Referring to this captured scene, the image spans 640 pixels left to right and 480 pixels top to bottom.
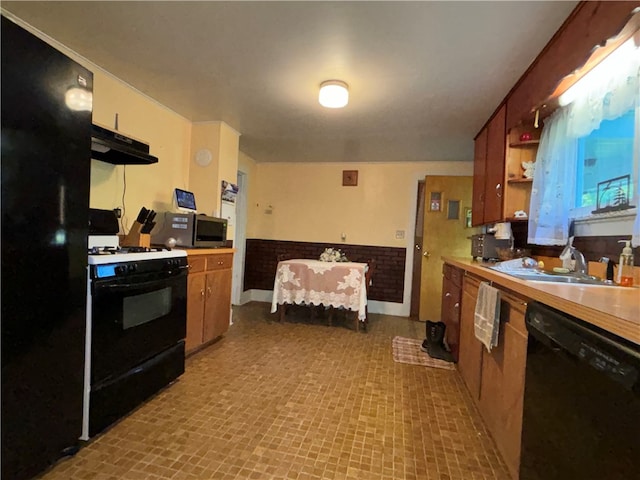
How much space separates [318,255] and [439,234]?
1.74m

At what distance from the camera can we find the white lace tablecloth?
3.60 m

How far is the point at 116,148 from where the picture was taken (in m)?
2.07

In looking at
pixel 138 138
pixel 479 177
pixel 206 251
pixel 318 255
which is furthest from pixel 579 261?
pixel 318 255

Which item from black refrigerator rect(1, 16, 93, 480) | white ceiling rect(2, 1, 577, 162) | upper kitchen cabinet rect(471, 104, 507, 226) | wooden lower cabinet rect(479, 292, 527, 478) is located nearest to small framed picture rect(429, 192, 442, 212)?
upper kitchen cabinet rect(471, 104, 507, 226)

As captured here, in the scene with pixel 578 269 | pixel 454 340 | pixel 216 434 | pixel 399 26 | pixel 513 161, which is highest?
pixel 399 26

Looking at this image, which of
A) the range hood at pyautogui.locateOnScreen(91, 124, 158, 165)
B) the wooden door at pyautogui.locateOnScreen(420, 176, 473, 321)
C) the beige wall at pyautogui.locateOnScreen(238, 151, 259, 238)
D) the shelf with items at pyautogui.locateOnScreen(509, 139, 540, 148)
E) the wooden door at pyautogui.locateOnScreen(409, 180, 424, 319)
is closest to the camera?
the range hood at pyautogui.locateOnScreen(91, 124, 158, 165)

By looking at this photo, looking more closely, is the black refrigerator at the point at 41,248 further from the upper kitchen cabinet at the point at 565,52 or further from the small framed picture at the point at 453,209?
the small framed picture at the point at 453,209

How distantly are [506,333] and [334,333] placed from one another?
223 cm

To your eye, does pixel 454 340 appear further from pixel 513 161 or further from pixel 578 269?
pixel 513 161

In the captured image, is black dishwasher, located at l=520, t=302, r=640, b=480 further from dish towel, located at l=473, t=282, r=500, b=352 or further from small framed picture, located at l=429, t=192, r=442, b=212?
small framed picture, located at l=429, t=192, r=442, b=212

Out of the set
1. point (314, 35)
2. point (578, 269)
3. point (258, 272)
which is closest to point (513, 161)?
point (578, 269)

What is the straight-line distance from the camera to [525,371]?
1.24 m

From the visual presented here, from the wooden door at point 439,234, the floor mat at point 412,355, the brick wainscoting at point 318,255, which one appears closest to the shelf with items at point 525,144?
the wooden door at point 439,234

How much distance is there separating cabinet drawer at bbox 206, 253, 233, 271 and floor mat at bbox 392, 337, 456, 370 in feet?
5.83
